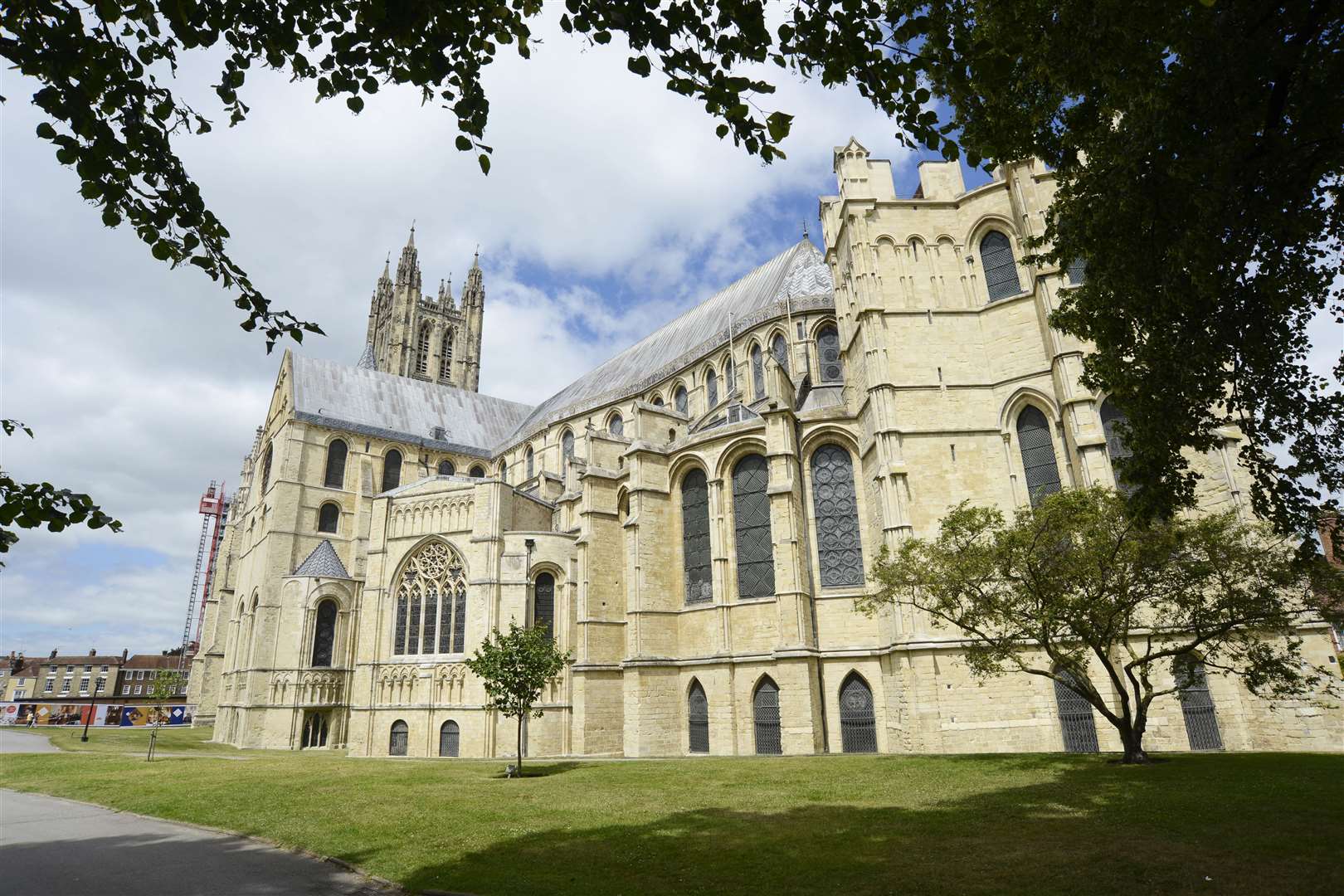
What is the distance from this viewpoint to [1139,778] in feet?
38.8

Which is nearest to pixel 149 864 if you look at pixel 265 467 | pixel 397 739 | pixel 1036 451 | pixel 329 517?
pixel 1036 451

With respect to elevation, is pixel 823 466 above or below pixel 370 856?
above

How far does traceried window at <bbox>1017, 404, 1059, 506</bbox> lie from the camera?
20125 millimetres

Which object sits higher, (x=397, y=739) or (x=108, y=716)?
(x=108, y=716)

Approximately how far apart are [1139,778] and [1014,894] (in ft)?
23.8

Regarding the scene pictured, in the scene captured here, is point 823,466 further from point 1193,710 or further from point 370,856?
point 370,856

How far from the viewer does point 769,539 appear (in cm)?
2398

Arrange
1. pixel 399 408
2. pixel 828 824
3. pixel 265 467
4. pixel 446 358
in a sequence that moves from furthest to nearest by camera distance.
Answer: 1. pixel 446 358
2. pixel 399 408
3. pixel 265 467
4. pixel 828 824

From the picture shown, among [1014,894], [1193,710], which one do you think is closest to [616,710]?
[1193,710]

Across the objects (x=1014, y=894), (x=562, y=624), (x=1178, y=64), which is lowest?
(x=1014, y=894)

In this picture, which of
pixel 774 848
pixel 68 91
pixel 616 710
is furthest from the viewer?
pixel 616 710

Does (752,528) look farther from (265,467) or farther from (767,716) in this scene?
(265,467)

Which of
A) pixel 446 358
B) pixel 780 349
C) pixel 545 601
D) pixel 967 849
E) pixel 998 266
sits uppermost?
pixel 446 358

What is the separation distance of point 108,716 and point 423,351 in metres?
33.6
